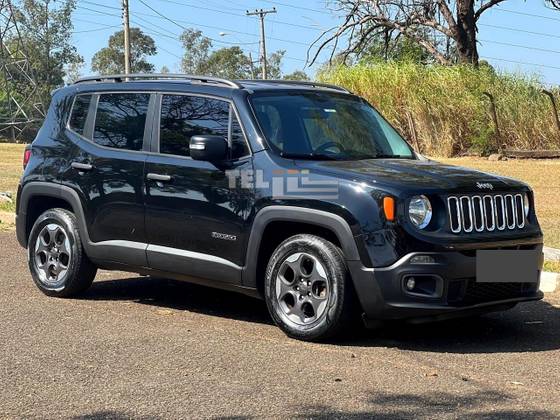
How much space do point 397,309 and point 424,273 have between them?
0.95 feet

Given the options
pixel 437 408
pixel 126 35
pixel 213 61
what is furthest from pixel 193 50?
pixel 437 408

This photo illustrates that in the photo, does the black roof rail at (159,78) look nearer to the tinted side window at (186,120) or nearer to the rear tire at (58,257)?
the tinted side window at (186,120)

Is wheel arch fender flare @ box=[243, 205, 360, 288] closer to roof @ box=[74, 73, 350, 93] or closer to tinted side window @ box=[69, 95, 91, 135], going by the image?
roof @ box=[74, 73, 350, 93]

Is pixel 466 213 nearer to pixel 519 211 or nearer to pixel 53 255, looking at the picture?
pixel 519 211

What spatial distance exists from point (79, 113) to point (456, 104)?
60.7 ft

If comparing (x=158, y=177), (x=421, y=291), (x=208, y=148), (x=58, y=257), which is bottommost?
(x=58, y=257)

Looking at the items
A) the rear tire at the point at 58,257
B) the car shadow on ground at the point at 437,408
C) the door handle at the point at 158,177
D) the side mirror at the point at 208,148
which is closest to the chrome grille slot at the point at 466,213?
the car shadow on ground at the point at 437,408

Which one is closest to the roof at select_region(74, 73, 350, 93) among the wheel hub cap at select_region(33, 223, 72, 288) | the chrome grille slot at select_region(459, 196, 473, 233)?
the wheel hub cap at select_region(33, 223, 72, 288)

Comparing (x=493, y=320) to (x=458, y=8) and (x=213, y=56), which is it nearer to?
(x=458, y=8)

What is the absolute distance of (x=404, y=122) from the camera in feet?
87.0

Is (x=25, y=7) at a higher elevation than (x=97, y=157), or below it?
higher

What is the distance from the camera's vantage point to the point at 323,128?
712cm

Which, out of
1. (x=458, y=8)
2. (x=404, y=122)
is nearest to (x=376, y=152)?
(x=404, y=122)

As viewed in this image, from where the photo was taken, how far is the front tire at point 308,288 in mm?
6152
